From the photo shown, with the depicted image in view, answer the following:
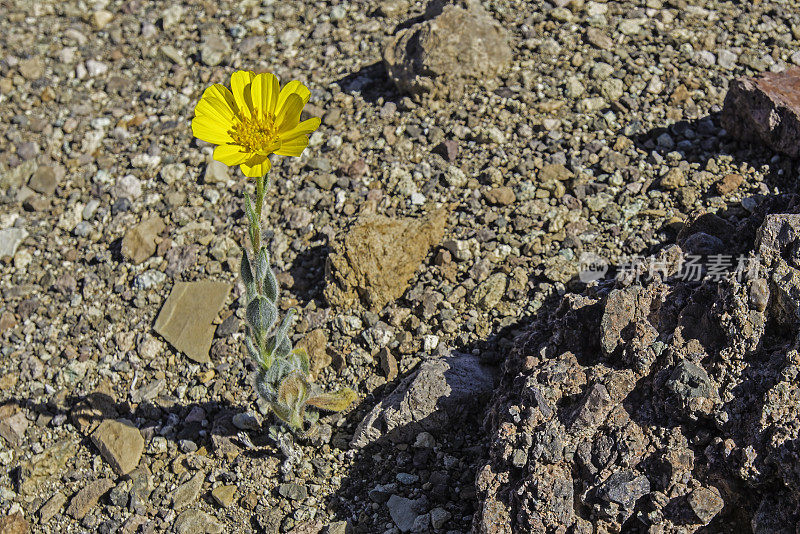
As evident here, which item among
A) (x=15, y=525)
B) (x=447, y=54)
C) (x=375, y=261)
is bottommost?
(x=15, y=525)

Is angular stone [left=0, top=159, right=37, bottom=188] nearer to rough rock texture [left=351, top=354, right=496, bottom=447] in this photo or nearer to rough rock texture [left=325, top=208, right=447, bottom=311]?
rough rock texture [left=325, top=208, right=447, bottom=311]

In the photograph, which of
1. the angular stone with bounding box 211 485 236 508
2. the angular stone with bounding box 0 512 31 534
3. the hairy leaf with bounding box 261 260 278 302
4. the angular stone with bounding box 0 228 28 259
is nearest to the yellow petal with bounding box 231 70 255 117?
the hairy leaf with bounding box 261 260 278 302

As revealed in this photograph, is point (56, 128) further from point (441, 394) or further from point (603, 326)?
point (603, 326)

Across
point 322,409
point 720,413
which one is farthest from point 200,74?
point 720,413

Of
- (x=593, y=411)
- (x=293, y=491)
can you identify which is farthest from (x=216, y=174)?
(x=593, y=411)

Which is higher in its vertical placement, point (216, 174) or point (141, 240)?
point (216, 174)

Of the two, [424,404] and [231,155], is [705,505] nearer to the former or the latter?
[424,404]
